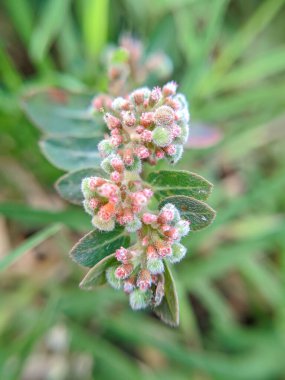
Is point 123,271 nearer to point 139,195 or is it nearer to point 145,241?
point 145,241

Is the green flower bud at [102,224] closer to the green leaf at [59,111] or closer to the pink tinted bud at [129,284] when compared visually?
the pink tinted bud at [129,284]

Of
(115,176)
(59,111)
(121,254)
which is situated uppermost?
(59,111)

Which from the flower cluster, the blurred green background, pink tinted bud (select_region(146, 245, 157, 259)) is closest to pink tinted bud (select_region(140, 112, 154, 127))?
the flower cluster

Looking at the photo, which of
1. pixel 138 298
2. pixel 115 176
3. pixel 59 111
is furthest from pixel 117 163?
pixel 59 111

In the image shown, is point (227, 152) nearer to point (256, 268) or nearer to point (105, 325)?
point (256, 268)

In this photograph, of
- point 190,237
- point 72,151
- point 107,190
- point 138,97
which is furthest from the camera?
point 190,237

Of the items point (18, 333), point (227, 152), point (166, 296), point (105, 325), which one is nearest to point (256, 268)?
point (227, 152)
